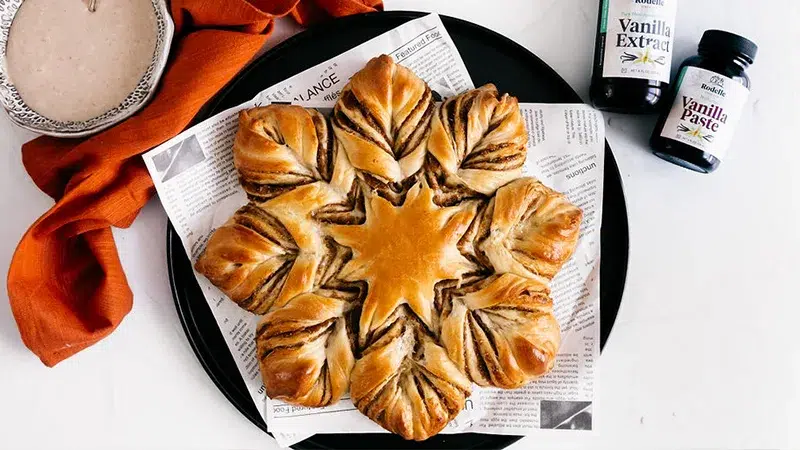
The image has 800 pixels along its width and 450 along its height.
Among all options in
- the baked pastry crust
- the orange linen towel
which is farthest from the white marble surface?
the baked pastry crust

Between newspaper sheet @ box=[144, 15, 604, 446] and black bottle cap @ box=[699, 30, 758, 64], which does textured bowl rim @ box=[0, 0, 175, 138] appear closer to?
newspaper sheet @ box=[144, 15, 604, 446]

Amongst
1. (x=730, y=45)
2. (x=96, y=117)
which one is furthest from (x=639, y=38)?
(x=96, y=117)

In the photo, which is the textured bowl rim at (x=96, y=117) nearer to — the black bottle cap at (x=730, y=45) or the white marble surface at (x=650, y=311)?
the white marble surface at (x=650, y=311)

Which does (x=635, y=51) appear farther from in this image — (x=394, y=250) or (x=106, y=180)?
(x=106, y=180)

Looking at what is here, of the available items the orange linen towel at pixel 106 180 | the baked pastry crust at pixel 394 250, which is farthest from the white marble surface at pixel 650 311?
the baked pastry crust at pixel 394 250

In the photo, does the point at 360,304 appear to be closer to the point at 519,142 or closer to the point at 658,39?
the point at 519,142

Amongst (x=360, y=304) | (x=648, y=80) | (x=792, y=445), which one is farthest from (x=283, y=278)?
(x=792, y=445)

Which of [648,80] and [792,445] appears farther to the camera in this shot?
[792,445]
